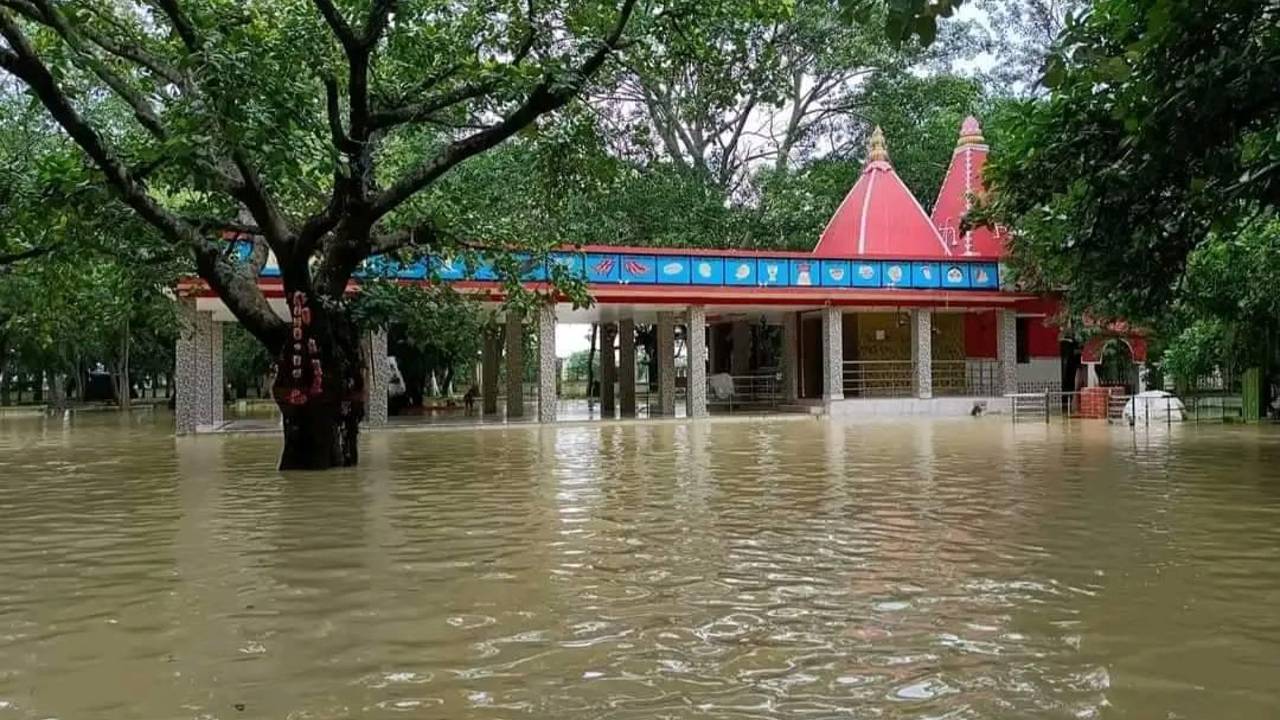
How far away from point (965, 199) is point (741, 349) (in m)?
7.48

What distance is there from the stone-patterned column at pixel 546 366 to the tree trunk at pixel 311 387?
357 inches

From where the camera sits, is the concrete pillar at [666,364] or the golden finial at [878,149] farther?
the golden finial at [878,149]

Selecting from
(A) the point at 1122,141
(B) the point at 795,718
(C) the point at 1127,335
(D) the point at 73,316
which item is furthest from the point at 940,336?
(B) the point at 795,718

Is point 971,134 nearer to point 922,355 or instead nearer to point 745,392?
point 922,355

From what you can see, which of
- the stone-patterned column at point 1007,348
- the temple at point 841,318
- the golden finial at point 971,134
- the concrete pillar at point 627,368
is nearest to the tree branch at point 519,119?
the temple at point 841,318

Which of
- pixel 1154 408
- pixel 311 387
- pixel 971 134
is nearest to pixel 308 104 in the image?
pixel 311 387

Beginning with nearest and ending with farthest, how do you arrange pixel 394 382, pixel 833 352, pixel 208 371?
pixel 208 371, pixel 833 352, pixel 394 382

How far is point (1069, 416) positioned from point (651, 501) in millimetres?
15911

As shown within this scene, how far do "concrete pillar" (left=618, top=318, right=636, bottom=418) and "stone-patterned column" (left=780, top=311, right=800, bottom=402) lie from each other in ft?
12.8

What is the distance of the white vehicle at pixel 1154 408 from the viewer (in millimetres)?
19156

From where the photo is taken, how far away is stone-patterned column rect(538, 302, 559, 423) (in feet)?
68.6

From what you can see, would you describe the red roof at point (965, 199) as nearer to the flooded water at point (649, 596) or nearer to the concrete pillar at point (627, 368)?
the concrete pillar at point (627, 368)

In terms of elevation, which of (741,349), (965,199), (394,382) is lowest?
(394,382)

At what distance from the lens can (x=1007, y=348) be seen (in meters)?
24.8
